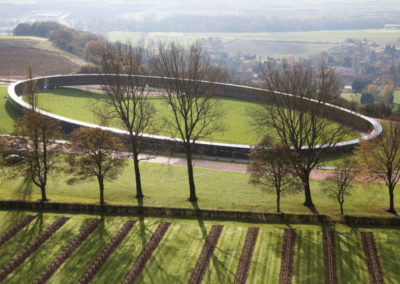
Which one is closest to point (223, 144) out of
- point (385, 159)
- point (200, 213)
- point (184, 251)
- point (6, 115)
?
point (200, 213)

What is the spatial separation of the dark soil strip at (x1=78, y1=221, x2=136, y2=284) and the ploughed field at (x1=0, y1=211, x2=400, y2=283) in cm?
7

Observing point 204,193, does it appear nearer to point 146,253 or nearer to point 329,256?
point 146,253

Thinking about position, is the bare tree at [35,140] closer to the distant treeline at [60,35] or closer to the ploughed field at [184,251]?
the ploughed field at [184,251]

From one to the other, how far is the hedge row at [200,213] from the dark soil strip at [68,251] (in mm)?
2043

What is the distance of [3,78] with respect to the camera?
8531 centimetres

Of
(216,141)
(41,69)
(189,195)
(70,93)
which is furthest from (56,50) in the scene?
(189,195)

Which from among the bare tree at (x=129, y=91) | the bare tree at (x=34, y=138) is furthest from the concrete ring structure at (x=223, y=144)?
the bare tree at (x=34, y=138)

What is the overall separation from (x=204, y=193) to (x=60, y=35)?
110m

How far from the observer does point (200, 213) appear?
3578cm

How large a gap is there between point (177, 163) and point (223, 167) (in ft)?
15.6

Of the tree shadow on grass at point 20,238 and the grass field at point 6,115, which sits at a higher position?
the grass field at point 6,115

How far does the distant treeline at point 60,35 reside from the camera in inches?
5064

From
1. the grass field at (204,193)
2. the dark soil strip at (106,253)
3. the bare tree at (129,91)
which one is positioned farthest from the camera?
the bare tree at (129,91)

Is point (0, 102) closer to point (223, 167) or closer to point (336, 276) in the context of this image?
point (223, 167)
